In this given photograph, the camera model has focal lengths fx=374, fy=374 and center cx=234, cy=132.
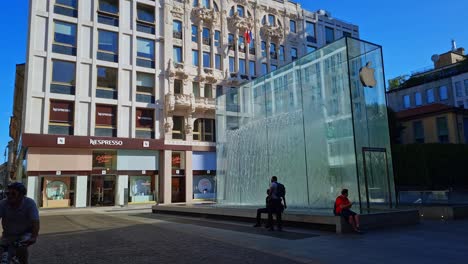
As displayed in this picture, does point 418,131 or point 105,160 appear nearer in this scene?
point 105,160

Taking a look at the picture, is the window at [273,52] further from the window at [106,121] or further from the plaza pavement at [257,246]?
the plaza pavement at [257,246]

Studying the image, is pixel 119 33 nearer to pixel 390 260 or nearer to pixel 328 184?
pixel 328 184

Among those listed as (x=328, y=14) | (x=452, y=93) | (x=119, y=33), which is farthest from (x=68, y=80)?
(x=452, y=93)

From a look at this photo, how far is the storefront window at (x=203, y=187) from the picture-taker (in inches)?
1430

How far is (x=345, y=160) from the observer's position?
13.8 metres

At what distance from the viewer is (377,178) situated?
13844 millimetres

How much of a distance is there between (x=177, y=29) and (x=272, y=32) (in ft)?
38.2

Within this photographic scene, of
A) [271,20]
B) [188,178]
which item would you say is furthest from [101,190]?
[271,20]

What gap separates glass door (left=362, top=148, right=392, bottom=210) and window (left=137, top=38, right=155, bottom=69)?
2587cm

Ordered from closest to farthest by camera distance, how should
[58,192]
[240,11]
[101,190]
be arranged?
[58,192] < [101,190] < [240,11]

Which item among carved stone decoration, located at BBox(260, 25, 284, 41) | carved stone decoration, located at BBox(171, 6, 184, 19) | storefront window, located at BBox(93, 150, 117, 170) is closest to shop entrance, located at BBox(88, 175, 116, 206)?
storefront window, located at BBox(93, 150, 117, 170)

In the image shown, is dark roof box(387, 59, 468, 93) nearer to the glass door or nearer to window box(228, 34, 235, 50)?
window box(228, 34, 235, 50)

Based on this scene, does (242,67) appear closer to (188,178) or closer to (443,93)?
(188,178)

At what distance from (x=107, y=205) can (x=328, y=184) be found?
22401mm
